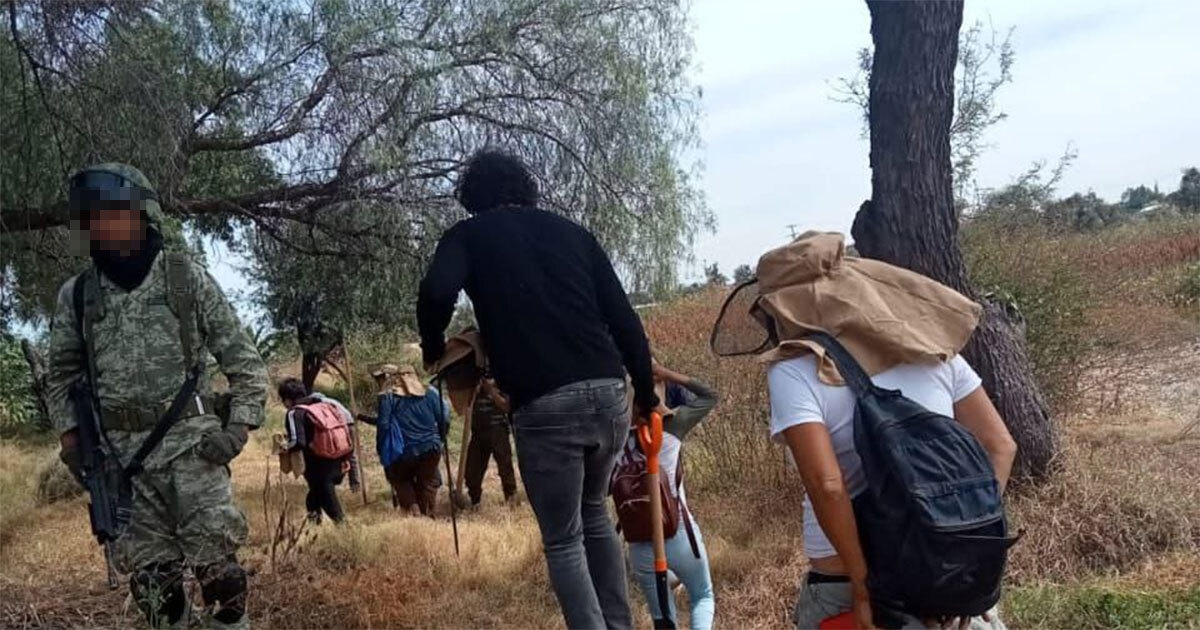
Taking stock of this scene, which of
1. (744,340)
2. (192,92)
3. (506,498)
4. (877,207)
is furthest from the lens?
(506,498)

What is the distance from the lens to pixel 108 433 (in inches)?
134

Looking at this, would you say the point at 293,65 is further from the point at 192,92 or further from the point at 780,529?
the point at 780,529

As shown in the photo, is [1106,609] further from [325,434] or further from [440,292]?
[325,434]

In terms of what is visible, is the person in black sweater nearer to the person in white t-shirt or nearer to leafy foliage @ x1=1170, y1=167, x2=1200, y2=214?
the person in white t-shirt

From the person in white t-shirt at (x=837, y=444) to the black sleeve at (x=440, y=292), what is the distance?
112cm

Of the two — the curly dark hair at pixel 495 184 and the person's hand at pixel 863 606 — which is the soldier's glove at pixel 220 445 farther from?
the person's hand at pixel 863 606

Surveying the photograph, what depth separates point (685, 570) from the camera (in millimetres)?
3854

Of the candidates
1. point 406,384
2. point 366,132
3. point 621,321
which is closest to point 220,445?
point 621,321

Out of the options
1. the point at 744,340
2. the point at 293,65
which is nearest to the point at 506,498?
the point at 293,65

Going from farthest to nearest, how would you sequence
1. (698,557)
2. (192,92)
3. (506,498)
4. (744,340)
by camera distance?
(506,498) < (192,92) < (698,557) < (744,340)

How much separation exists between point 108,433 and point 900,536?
8.59 ft

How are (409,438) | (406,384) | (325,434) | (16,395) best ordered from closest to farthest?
(325,434) → (409,438) → (406,384) → (16,395)

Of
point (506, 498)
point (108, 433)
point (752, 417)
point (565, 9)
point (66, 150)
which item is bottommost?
point (506, 498)

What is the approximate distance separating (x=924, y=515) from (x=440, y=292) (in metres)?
1.53
